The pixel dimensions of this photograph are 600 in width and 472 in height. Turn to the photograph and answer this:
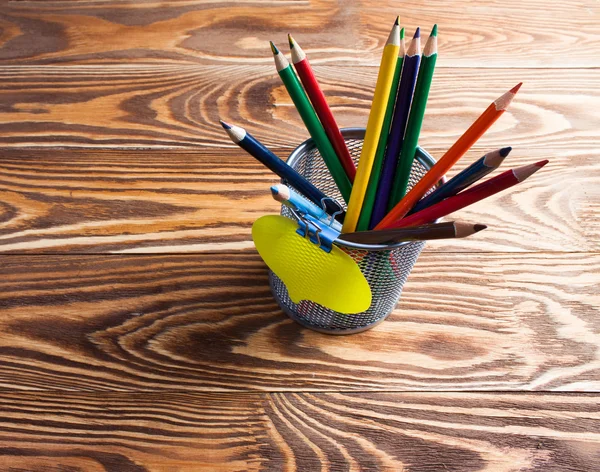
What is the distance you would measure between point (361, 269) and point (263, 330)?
0.34ft

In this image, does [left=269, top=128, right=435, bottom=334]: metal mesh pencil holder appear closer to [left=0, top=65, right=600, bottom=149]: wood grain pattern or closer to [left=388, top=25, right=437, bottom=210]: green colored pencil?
[left=388, top=25, right=437, bottom=210]: green colored pencil

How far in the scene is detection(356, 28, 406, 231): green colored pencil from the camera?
0.32 m

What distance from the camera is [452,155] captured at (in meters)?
0.31

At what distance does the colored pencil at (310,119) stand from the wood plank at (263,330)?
0.40 ft

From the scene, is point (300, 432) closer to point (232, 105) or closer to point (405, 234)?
point (405, 234)

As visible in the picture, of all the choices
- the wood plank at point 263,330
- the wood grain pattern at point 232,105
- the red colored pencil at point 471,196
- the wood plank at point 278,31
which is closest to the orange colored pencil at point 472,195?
the red colored pencil at point 471,196

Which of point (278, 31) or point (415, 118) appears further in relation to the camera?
point (278, 31)

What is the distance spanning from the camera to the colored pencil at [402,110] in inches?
12.1

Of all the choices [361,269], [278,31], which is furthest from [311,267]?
[278,31]

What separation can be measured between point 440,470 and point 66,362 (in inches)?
10.3

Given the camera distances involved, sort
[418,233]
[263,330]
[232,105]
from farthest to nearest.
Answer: [232,105] → [263,330] → [418,233]

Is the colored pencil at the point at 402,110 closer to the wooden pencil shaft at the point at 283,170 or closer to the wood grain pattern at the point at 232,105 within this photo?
the wooden pencil shaft at the point at 283,170

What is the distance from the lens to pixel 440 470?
367 mm

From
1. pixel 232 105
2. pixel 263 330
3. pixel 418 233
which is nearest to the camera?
pixel 418 233
